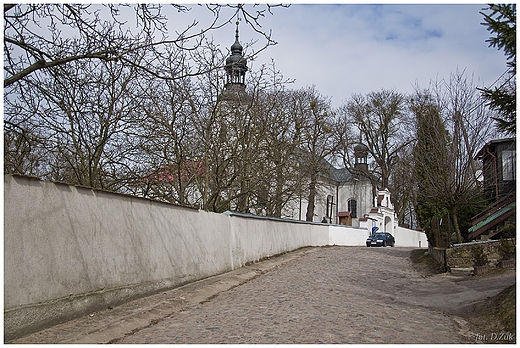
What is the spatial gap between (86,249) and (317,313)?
3443mm

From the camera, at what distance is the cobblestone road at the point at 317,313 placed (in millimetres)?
6180

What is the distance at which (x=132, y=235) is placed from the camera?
27.8ft

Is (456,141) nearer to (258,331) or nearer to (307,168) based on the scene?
(307,168)

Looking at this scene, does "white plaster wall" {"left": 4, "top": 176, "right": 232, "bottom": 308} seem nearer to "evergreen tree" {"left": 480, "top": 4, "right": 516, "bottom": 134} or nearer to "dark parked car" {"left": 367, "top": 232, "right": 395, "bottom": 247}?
"evergreen tree" {"left": 480, "top": 4, "right": 516, "bottom": 134}

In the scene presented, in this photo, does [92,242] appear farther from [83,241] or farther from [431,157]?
[431,157]

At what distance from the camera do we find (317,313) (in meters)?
7.87

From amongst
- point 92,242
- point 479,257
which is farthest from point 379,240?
point 92,242

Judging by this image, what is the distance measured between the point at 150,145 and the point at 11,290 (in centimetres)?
998

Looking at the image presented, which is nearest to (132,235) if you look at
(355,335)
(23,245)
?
(23,245)

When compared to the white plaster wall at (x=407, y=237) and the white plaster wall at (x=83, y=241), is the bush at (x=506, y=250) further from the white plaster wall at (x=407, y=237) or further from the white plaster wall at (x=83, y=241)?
the white plaster wall at (x=407, y=237)

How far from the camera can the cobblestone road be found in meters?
6.18

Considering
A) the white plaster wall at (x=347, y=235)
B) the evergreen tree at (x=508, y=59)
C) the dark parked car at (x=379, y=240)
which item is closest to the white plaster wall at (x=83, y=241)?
the evergreen tree at (x=508, y=59)

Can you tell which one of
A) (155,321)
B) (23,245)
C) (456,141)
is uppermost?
(456,141)

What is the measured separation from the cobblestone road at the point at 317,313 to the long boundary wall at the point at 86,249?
0.33 metres
